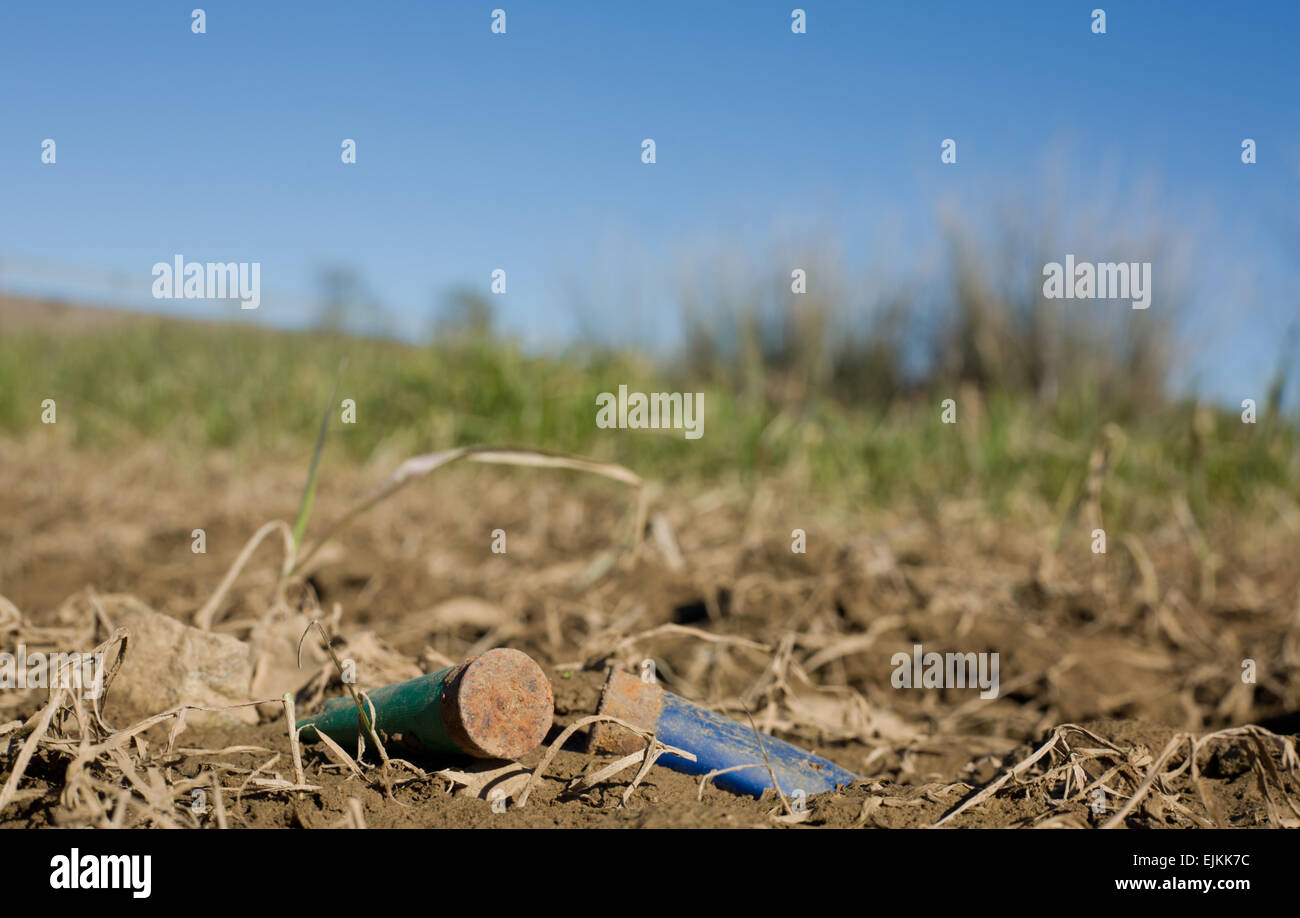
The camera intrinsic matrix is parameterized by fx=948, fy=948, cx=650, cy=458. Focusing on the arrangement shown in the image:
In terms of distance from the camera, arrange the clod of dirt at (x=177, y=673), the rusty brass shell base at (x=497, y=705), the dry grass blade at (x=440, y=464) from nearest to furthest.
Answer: the rusty brass shell base at (x=497, y=705) → the clod of dirt at (x=177, y=673) → the dry grass blade at (x=440, y=464)

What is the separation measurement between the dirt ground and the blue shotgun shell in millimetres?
35

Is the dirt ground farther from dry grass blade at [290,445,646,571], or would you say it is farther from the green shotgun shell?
dry grass blade at [290,445,646,571]

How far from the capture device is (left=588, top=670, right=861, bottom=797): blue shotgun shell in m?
1.11

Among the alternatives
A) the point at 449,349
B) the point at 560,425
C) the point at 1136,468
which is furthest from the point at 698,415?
the point at 1136,468

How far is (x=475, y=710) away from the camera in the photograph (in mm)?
992

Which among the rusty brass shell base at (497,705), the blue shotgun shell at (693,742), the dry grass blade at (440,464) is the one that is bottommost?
the blue shotgun shell at (693,742)

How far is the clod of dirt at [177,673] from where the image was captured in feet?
4.18

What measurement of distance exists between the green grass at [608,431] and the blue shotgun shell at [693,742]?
2434mm

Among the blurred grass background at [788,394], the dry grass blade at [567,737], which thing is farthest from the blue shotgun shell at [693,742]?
the blurred grass background at [788,394]

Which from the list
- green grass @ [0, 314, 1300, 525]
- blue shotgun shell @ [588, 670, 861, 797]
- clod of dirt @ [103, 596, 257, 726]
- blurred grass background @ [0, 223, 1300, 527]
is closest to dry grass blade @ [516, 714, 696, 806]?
blue shotgun shell @ [588, 670, 861, 797]

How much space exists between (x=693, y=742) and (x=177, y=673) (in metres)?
0.71

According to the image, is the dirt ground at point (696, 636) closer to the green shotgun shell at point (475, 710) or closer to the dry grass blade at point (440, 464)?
the green shotgun shell at point (475, 710)

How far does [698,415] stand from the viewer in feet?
18.3

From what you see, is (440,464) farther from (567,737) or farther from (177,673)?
(567,737)
